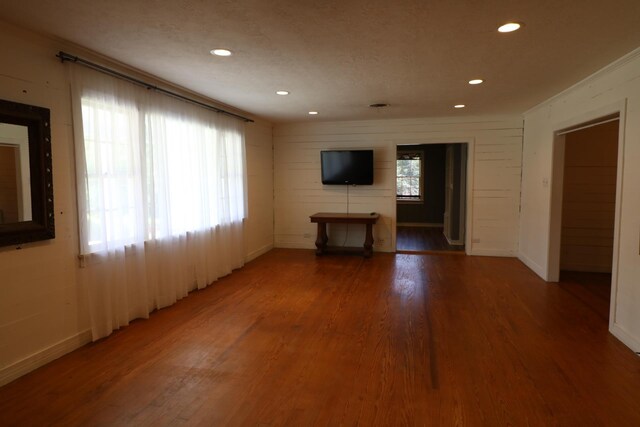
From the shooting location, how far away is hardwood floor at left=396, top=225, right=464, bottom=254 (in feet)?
23.2

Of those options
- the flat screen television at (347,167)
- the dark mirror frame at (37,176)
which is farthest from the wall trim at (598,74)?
the dark mirror frame at (37,176)

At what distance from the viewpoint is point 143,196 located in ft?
11.5

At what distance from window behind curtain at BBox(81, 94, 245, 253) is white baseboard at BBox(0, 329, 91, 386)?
0.71 m

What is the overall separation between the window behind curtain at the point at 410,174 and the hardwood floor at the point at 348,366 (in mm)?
6047

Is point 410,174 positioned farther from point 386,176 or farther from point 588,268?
point 588,268

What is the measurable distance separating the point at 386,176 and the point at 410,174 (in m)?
3.79

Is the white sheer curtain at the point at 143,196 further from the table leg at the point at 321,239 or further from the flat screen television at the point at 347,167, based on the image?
the flat screen television at the point at 347,167

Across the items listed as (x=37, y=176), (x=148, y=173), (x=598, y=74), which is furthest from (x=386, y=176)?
(x=37, y=176)

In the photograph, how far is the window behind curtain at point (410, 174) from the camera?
400 inches

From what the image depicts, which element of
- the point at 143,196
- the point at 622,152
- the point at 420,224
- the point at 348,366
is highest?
the point at 622,152

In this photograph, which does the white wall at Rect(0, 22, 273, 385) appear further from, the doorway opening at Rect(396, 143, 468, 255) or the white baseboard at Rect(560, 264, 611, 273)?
the doorway opening at Rect(396, 143, 468, 255)

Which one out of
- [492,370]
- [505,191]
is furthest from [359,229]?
[492,370]

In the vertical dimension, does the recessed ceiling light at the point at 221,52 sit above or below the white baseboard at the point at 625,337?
above

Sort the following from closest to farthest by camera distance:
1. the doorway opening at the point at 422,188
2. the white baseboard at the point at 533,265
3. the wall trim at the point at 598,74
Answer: the wall trim at the point at 598,74 → the white baseboard at the point at 533,265 → the doorway opening at the point at 422,188
